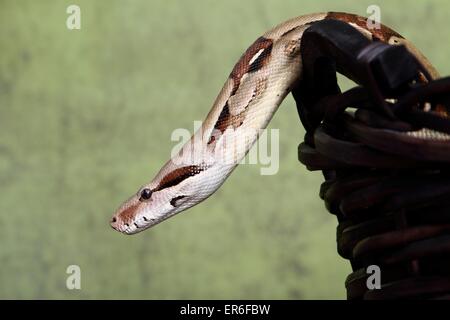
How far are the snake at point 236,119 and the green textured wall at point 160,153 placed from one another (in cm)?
88

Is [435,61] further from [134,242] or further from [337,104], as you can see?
[337,104]

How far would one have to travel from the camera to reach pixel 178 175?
1.20m

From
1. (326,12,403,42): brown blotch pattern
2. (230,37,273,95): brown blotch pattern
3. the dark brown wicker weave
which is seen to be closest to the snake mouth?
(230,37,273,95): brown blotch pattern

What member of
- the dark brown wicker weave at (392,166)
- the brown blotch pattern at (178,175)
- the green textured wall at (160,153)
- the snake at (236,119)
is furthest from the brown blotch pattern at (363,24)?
the green textured wall at (160,153)

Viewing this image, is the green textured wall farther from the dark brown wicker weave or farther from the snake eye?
the dark brown wicker weave

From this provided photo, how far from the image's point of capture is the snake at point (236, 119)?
0.92m

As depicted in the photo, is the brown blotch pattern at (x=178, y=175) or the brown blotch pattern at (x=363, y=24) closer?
the brown blotch pattern at (x=363, y=24)

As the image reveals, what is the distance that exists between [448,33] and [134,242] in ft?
3.50

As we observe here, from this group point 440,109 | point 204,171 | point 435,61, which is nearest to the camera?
Result: point 440,109

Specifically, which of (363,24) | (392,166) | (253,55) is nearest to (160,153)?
(253,55)

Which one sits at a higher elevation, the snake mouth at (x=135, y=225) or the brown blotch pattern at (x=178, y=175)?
the brown blotch pattern at (x=178, y=175)

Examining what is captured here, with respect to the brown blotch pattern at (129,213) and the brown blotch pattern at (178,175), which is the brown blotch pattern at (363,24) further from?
the brown blotch pattern at (129,213)

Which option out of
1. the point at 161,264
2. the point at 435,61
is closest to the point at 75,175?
the point at 161,264

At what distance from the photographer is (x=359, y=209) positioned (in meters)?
0.64
